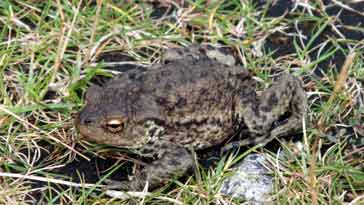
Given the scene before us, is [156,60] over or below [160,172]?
over

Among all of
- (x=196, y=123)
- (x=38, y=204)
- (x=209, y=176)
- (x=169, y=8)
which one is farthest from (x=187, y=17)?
(x=38, y=204)

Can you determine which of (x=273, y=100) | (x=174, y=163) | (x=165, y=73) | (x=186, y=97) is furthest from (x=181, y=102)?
(x=273, y=100)

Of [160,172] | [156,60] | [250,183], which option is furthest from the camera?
[156,60]

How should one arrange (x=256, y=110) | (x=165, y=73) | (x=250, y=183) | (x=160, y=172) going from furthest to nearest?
(x=256, y=110) < (x=165, y=73) < (x=250, y=183) < (x=160, y=172)

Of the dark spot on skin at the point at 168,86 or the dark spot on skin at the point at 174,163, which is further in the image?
the dark spot on skin at the point at 168,86

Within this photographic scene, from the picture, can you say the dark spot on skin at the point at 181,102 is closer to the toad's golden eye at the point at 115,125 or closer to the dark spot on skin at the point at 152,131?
the dark spot on skin at the point at 152,131

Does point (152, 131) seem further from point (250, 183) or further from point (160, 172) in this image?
point (250, 183)

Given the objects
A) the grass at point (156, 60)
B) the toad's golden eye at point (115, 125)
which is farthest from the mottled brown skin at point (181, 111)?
the grass at point (156, 60)

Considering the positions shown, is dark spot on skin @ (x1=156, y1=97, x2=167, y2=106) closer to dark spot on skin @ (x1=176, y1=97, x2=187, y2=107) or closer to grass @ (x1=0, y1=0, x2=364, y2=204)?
dark spot on skin @ (x1=176, y1=97, x2=187, y2=107)
